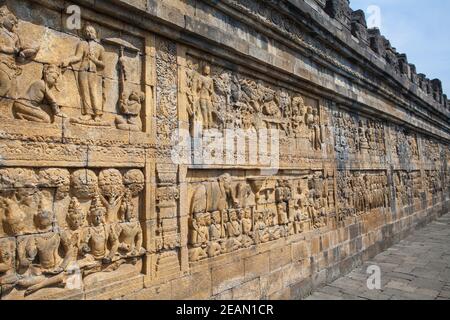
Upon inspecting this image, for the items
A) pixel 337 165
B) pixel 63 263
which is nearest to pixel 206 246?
pixel 63 263

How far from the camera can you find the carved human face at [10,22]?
3070 mm

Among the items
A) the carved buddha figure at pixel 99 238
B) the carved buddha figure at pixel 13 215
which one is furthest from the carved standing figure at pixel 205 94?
the carved buddha figure at pixel 13 215

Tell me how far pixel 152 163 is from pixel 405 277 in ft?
19.6

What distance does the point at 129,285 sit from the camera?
3.76 metres

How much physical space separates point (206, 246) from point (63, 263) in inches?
75.1

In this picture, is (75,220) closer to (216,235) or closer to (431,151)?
(216,235)

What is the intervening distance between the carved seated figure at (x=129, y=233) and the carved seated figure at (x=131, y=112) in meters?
0.77

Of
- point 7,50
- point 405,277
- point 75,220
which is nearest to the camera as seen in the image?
point 7,50

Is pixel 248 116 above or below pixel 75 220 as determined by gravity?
above

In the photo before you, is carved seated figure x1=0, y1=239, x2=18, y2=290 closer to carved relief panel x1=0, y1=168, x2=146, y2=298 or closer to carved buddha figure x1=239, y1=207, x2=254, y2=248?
carved relief panel x1=0, y1=168, x2=146, y2=298

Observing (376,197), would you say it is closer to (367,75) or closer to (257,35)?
(367,75)

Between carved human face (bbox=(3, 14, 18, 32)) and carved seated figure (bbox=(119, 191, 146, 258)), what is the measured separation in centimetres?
196

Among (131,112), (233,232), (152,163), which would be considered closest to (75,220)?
(152,163)

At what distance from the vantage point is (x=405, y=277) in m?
7.02
